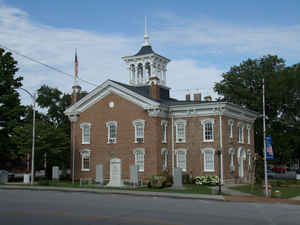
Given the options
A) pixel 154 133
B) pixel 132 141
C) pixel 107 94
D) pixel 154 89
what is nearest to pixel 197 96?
pixel 154 89

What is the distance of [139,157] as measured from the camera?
133 ft

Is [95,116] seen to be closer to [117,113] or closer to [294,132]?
[117,113]

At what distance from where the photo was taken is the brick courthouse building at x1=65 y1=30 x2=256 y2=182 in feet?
130

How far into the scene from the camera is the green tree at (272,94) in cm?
5378

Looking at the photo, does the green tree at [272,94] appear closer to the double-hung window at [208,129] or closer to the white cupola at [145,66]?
the white cupola at [145,66]

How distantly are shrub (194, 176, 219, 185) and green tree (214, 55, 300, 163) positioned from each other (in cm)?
2040

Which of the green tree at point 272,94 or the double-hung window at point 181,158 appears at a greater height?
the green tree at point 272,94

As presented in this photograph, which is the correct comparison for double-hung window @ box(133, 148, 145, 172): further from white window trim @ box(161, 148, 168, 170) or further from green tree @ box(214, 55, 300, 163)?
green tree @ box(214, 55, 300, 163)

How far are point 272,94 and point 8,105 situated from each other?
34.4 meters

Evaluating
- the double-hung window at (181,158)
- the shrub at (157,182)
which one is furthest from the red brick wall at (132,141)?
the shrub at (157,182)

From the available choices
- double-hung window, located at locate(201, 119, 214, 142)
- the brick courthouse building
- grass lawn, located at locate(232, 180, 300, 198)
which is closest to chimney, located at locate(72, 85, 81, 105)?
the brick courthouse building

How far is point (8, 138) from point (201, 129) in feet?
75.3

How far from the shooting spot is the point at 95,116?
43.5 m

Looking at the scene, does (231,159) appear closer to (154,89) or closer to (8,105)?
(154,89)
